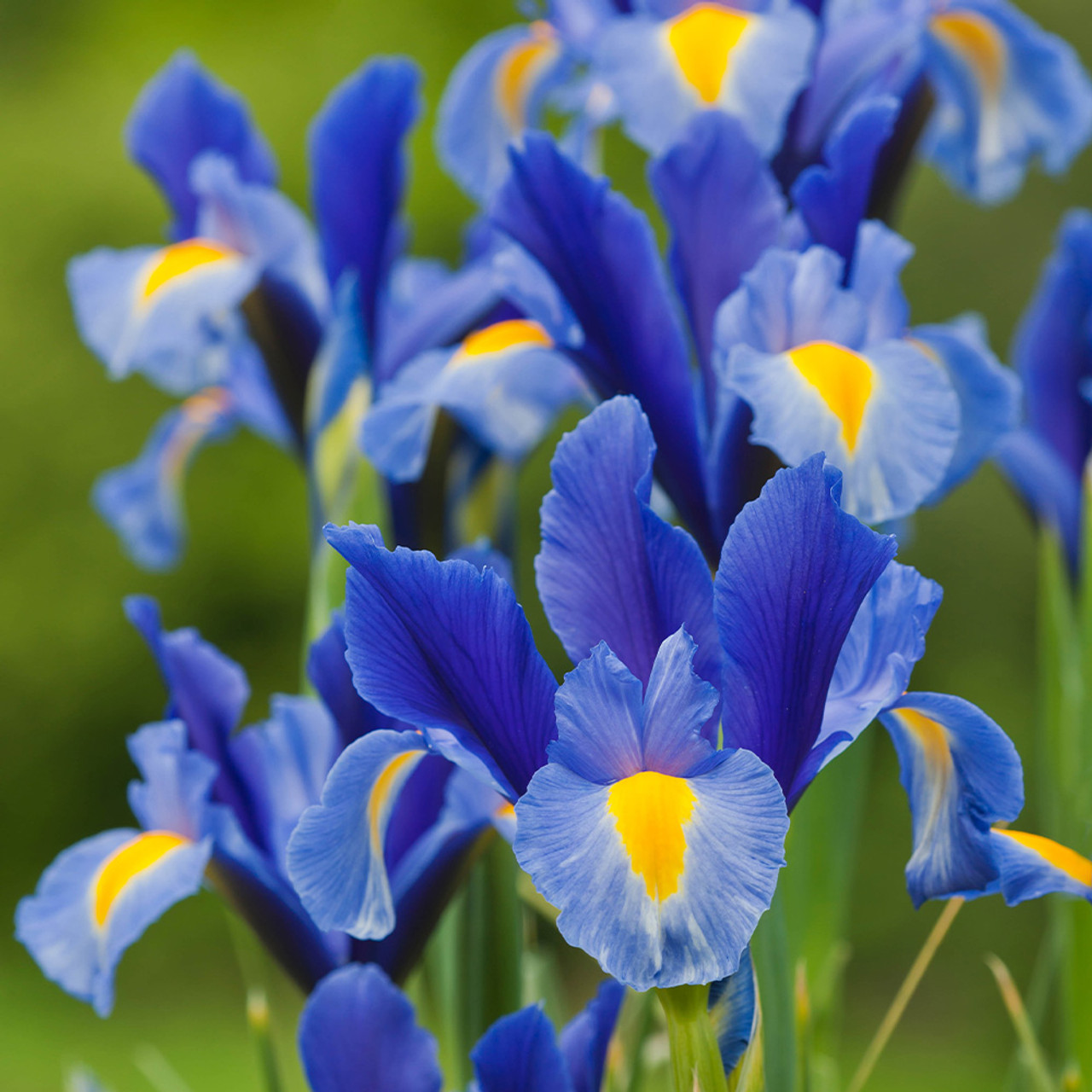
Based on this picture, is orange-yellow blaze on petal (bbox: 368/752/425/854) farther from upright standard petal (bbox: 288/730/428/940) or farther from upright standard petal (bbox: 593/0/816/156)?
upright standard petal (bbox: 593/0/816/156)

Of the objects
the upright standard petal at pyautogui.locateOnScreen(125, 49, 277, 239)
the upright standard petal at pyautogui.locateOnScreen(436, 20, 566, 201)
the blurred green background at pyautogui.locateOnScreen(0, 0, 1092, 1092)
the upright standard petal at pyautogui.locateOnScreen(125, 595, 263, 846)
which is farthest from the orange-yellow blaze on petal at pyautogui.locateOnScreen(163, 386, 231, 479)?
the blurred green background at pyautogui.locateOnScreen(0, 0, 1092, 1092)

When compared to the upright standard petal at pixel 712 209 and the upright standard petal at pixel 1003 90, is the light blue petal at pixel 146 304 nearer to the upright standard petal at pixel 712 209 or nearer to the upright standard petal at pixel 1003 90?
the upright standard petal at pixel 712 209

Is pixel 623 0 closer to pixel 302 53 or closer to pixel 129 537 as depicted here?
pixel 129 537

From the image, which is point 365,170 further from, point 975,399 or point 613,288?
point 975,399

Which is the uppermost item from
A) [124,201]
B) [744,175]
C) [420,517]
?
[744,175]

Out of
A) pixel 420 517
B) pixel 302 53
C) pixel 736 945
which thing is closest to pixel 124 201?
pixel 302 53

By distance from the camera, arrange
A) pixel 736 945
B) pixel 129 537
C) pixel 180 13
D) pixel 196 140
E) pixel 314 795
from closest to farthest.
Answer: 1. pixel 736 945
2. pixel 314 795
3. pixel 196 140
4. pixel 129 537
5. pixel 180 13

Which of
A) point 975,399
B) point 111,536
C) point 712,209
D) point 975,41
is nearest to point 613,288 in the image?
point 712,209
